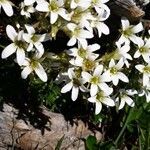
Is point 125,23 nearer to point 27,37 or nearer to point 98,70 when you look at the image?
point 98,70

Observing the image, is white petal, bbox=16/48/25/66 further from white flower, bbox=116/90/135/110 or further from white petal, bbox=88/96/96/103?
white flower, bbox=116/90/135/110

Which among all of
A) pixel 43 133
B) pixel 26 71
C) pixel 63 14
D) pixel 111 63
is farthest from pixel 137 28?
pixel 43 133

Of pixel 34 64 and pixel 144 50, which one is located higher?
pixel 34 64

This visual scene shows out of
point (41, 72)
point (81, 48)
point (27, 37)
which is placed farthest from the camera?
point (81, 48)

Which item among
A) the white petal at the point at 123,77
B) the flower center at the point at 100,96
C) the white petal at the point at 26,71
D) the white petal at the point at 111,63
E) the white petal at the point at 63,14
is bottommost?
the flower center at the point at 100,96

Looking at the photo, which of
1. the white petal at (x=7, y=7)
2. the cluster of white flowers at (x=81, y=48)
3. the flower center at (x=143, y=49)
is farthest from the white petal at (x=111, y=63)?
the white petal at (x=7, y=7)

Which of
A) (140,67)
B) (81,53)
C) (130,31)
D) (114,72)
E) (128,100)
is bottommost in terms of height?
(128,100)

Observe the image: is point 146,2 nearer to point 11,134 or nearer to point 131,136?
point 131,136

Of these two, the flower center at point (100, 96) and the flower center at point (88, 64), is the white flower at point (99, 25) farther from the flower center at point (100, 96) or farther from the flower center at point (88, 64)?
the flower center at point (100, 96)
